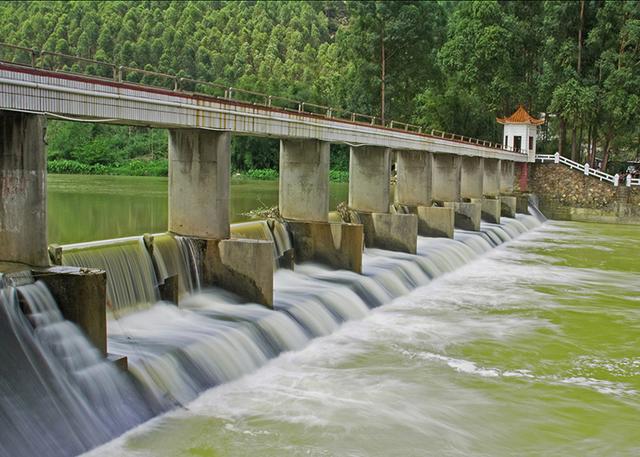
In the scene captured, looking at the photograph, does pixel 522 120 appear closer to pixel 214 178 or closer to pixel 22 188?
pixel 214 178

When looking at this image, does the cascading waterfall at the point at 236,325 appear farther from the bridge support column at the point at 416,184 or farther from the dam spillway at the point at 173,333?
the bridge support column at the point at 416,184

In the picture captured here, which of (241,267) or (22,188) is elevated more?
(22,188)

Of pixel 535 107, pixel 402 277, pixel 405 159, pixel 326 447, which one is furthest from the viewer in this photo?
pixel 535 107

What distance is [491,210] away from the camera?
1465 inches

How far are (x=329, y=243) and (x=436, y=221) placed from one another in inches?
367

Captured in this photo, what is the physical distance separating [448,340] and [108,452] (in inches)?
313

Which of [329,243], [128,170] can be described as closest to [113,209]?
[329,243]

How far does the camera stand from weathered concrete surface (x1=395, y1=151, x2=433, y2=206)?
30312 millimetres

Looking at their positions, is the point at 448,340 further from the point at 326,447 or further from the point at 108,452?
the point at 108,452

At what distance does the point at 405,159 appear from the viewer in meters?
30.7

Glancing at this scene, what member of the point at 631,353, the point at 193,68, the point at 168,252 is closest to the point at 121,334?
the point at 168,252

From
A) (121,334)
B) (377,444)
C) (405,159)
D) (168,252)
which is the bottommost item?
(377,444)

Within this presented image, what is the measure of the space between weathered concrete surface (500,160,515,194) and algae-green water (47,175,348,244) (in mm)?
9893

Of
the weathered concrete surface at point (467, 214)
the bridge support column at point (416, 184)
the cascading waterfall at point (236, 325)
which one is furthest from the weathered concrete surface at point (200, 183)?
the weathered concrete surface at point (467, 214)
